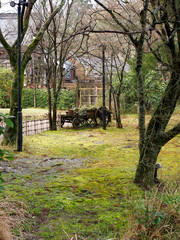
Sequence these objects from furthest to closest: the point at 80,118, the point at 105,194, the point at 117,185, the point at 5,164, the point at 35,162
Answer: the point at 80,118
the point at 35,162
the point at 5,164
the point at 117,185
the point at 105,194

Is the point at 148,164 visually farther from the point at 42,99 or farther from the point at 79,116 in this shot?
the point at 42,99

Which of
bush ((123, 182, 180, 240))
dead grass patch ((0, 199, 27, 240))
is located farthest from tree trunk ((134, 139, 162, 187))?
dead grass patch ((0, 199, 27, 240))

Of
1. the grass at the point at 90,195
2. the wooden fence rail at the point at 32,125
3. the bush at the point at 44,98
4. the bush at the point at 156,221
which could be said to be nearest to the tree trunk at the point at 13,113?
the grass at the point at 90,195

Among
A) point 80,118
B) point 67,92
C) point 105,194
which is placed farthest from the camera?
point 67,92

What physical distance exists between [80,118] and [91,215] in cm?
1025

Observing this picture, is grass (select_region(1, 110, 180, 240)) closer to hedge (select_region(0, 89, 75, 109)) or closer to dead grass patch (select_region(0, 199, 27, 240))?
dead grass patch (select_region(0, 199, 27, 240))

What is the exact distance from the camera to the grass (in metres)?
2.91

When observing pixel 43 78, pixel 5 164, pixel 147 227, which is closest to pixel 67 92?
pixel 43 78

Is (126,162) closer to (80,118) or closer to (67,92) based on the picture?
(80,118)

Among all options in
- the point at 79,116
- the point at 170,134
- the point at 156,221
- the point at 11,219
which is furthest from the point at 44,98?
the point at 156,221

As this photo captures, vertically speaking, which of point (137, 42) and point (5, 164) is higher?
point (137, 42)

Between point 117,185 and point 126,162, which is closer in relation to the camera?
point 117,185

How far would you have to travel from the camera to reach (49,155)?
727 cm

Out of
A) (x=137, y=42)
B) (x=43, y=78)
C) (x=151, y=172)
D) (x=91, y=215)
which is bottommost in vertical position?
(x=91, y=215)
